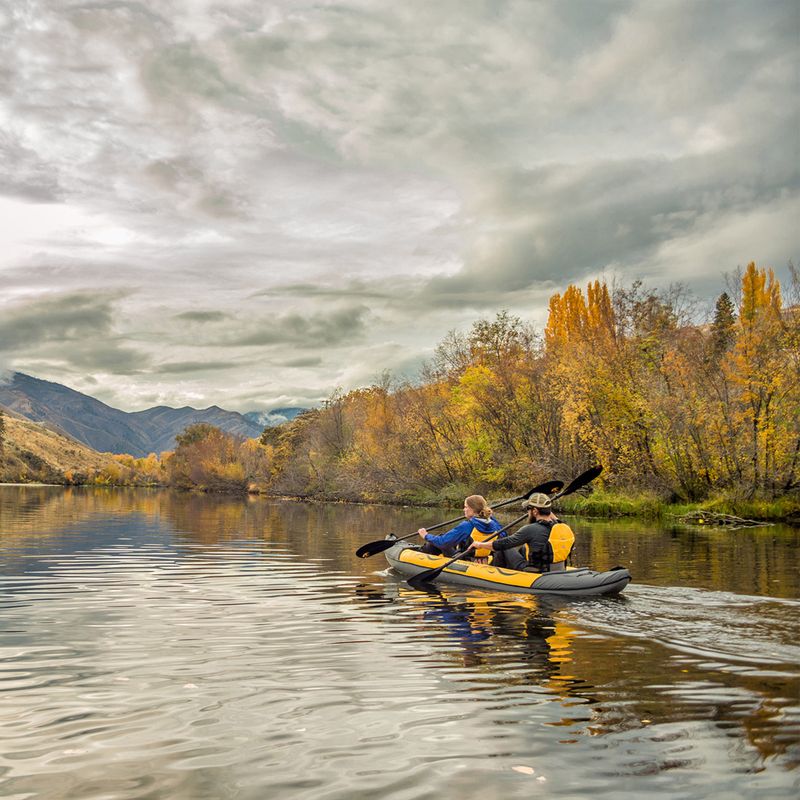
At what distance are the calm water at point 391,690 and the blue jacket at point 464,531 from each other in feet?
5.51

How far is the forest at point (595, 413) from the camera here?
31844 mm

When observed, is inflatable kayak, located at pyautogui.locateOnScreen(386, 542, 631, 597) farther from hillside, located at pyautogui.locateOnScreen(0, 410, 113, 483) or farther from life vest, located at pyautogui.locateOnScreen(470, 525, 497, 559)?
hillside, located at pyautogui.locateOnScreen(0, 410, 113, 483)

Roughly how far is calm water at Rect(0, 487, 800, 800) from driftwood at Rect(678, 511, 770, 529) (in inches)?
592

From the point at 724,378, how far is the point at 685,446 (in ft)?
12.2

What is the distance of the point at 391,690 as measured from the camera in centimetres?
743

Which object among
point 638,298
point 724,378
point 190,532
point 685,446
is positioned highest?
point 638,298

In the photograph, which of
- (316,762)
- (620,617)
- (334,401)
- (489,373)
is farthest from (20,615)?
(334,401)

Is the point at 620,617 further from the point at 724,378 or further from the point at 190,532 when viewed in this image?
the point at 724,378

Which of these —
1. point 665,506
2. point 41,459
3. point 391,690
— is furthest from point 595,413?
point 41,459

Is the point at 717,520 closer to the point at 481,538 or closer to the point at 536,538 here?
the point at 481,538

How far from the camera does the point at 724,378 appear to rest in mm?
33000

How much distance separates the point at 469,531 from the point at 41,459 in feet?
562

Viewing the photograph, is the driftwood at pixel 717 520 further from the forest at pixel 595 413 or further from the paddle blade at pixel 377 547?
the paddle blade at pixel 377 547

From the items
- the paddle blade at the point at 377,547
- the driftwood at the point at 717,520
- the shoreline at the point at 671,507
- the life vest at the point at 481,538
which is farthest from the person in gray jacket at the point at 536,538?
the shoreline at the point at 671,507
